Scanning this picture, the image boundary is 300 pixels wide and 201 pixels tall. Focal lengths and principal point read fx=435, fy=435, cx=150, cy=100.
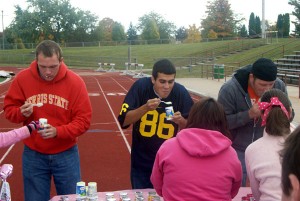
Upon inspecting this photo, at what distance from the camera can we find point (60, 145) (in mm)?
3816

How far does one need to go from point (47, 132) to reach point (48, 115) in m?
0.27

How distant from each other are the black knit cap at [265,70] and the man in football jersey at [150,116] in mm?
657

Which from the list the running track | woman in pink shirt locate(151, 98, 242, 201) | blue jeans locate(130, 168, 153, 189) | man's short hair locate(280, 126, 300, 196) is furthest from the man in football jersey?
man's short hair locate(280, 126, 300, 196)

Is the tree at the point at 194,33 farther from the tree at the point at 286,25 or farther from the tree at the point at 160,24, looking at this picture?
the tree at the point at 286,25

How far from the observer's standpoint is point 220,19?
69562mm

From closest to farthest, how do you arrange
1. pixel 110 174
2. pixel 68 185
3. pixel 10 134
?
pixel 10 134 < pixel 68 185 < pixel 110 174

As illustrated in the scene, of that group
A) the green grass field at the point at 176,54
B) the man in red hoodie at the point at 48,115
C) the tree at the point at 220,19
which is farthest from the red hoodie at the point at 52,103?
the tree at the point at 220,19

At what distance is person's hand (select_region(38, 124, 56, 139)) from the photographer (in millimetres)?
3541

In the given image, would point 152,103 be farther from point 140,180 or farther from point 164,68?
point 140,180

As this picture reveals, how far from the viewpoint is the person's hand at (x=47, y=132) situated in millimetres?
3541

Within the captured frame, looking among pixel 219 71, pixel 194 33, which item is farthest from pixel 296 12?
pixel 219 71

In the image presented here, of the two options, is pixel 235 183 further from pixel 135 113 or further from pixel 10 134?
pixel 10 134

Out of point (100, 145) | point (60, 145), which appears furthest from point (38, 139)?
point (100, 145)

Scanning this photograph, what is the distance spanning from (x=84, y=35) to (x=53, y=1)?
8100 mm
